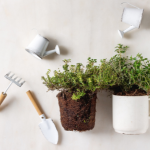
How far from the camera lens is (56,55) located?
3.38ft

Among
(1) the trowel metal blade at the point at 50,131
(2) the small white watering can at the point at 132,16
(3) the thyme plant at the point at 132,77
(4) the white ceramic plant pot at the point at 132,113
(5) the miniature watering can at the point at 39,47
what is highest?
(2) the small white watering can at the point at 132,16

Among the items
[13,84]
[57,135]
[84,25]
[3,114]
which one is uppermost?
[84,25]

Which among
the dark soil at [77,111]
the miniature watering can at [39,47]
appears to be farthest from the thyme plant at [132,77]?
the miniature watering can at [39,47]

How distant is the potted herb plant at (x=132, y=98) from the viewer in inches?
32.2

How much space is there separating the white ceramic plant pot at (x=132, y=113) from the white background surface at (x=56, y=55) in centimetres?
17

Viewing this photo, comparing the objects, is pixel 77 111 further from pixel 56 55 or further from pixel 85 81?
pixel 56 55

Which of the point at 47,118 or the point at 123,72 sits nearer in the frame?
the point at 123,72

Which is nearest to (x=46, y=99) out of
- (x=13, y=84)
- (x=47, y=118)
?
(x=47, y=118)

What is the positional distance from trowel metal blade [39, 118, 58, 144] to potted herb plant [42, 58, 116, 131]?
192 mm

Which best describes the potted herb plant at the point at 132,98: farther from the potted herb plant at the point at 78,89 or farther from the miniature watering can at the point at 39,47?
the miniature watering can at the point at 39,47

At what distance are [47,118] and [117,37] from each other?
63cm

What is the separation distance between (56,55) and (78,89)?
322mm

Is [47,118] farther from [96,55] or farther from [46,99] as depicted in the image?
[96,55]

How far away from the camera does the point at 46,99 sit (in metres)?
1.04
